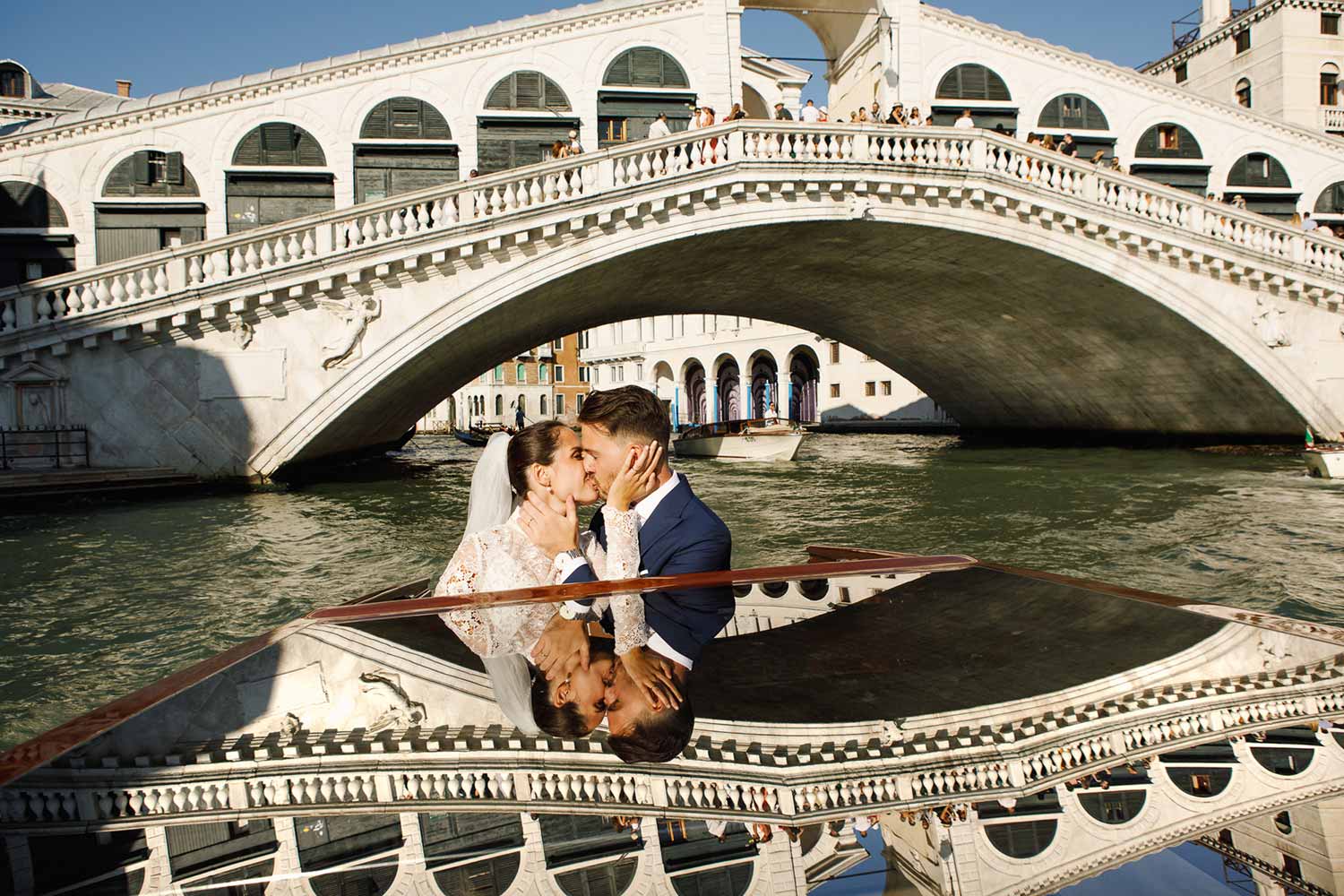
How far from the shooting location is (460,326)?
500 inches

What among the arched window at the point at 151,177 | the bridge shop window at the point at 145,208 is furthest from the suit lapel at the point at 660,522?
the arched window at the point at 151,177

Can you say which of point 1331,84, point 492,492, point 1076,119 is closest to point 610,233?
point 492,492

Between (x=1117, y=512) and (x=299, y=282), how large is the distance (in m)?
10.2

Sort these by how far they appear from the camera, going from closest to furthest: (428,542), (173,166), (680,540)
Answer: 1. (680,540)
2. (428,542)
3. (173,166)

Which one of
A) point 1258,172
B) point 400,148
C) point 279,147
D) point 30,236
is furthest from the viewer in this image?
point 1258,172

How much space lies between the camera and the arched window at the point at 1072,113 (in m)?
18.2

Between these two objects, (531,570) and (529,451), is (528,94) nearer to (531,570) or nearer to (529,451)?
(529,451)

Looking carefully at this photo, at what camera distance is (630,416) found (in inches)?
103

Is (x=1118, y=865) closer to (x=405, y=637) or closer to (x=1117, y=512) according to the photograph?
(x=405, y=637)

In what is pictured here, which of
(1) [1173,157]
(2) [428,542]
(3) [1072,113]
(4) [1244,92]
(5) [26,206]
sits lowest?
(2) [428,542]

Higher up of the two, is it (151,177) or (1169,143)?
(1169,143)

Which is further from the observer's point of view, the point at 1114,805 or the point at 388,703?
the point at 388,703

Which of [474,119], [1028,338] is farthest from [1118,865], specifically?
[1028,338]

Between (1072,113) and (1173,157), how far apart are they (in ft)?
7.82
